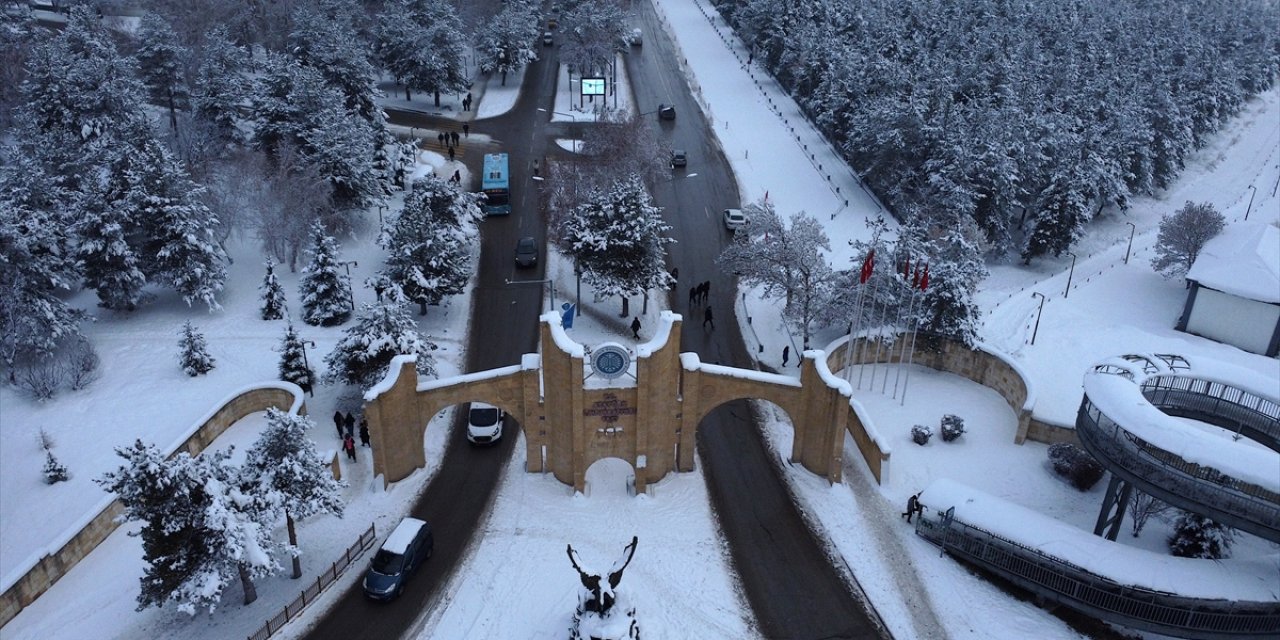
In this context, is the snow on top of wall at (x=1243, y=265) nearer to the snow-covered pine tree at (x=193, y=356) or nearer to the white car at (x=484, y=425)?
the white car at (x=484, y=425)

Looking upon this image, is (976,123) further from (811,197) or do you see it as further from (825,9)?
(825,9)

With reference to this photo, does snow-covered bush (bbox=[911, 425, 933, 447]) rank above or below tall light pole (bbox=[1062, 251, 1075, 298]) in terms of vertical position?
below

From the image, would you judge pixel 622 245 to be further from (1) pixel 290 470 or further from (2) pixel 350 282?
(1) pixel 290 470

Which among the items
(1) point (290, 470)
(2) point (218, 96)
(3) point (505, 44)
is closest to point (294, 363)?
(1) point (290, 470)

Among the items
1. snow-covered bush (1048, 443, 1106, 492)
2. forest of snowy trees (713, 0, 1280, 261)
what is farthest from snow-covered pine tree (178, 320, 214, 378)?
forest of snowy trees (713, 0, 1280, 261)

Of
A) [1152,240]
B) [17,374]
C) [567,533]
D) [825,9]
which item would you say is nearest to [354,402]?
[567,533]

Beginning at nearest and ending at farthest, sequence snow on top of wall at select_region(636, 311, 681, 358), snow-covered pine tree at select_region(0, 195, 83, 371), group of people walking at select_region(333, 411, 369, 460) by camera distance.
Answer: snow on top of wall at select_region(636, 311, 681, 358) → group of people walking at select_region(333, 411, 369, 460) → snow-covered pine tree at select_region(0, 195, 83, 371)

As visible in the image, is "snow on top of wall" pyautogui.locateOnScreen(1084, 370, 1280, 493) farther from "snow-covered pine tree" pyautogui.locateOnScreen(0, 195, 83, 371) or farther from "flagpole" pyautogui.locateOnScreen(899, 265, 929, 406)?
"snow-covered pine tree" pyautogui.locateOnScreen(0, 195, 83, 371)
